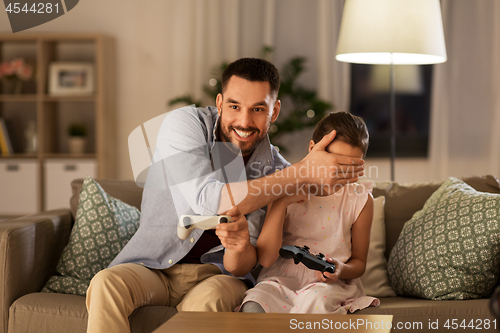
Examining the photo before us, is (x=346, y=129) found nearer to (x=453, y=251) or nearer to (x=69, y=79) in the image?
(x=453, y=251)

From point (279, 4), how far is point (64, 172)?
86.8 inches

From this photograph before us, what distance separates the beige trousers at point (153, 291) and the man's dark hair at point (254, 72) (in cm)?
65

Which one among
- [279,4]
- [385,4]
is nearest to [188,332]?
[385,4]

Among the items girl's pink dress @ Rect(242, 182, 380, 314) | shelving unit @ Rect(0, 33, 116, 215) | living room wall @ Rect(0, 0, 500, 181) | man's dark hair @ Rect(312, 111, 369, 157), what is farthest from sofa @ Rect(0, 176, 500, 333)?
living room wall @ Rect(0, 0, 500, 181)

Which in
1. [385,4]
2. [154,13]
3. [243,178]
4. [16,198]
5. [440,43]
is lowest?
[16,198]

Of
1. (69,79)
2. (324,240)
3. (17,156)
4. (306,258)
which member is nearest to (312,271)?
(324,240)

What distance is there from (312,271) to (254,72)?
26.6 inches

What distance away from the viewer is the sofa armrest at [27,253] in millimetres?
1537

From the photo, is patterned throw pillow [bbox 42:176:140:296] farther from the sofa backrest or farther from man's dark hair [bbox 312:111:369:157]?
man's dark hair [bbox 312:111:369:157]

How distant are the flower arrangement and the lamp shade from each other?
272 centimetres

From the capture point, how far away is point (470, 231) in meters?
1.50

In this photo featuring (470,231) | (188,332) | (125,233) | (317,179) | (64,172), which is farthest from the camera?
(64,172)

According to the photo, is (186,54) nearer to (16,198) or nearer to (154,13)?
(154,13)

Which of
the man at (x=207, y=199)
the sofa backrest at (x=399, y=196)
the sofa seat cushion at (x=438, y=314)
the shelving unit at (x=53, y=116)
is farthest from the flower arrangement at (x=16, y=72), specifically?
the sofa seat cushion at (x=438, y=314)
